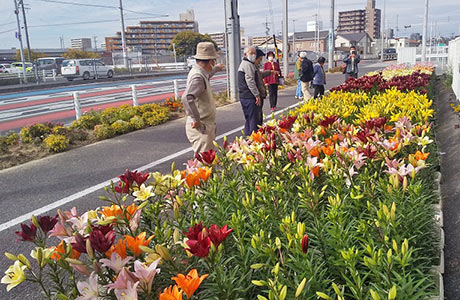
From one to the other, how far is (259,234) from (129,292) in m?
1.00

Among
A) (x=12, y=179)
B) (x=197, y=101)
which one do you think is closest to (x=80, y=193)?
(x=12, y=179)

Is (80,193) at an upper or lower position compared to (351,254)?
lower

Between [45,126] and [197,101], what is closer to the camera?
[197,101]

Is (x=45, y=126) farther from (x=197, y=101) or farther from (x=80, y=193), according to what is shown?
(x=197, y=101)

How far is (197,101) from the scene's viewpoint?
496cm

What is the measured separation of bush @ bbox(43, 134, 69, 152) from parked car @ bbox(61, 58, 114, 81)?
26.5 meters

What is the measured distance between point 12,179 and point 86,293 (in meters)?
5.46

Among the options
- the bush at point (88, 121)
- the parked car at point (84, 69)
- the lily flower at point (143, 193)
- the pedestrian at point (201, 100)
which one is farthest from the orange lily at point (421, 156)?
the parked car at point (84, 69)

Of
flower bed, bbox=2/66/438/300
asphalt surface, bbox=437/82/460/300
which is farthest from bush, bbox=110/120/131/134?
asphalt surface, bbox=437/82/460/300

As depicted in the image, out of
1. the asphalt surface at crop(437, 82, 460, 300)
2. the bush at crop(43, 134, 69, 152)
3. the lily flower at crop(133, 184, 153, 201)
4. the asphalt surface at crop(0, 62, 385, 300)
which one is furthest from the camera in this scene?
the bush at crop(43, 134, 69, 152)

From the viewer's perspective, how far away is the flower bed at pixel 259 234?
1.85 meters

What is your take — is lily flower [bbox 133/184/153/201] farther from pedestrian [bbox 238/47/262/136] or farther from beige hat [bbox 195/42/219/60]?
pedestrian [bbox 238/47/262/136]

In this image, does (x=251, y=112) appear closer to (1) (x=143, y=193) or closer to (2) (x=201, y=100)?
(2) (x=201, y=100)

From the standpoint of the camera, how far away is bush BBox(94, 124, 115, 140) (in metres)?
9.14
